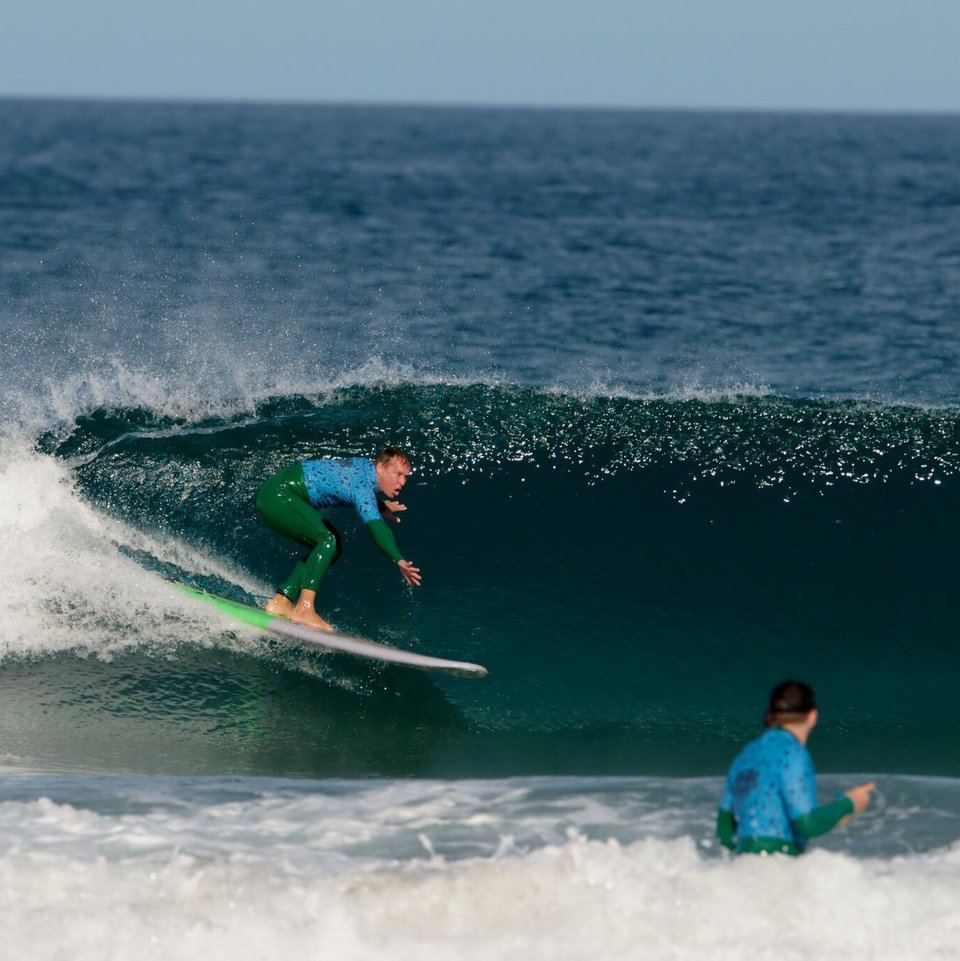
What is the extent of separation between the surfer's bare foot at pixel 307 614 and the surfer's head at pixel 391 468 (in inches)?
33.2

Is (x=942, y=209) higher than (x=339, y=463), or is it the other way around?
(x=942, y=209)

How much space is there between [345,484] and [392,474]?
1.23 feet

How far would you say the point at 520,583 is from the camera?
400 inches

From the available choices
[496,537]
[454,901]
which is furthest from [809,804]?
[496,537]

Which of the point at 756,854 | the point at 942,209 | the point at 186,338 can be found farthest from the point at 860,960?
the point at 942,209

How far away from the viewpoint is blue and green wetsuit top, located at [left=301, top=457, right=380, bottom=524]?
8.75 metres

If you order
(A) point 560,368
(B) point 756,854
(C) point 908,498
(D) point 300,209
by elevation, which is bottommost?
(B) point 756,854

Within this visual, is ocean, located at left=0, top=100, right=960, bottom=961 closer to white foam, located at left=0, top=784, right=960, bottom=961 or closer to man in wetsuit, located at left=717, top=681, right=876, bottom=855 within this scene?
white foam, located at left=0, top=784, right=960, bottom=961

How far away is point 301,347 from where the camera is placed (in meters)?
18.5

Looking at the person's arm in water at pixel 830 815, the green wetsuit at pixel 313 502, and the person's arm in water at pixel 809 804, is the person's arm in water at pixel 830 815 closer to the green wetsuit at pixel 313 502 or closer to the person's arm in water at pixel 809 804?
the person's arm in water at pixel 809 804

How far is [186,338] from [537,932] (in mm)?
15149

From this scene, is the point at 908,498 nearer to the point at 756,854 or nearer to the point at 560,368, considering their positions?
the point at 756,854

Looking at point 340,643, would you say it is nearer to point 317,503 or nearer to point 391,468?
point 317,503

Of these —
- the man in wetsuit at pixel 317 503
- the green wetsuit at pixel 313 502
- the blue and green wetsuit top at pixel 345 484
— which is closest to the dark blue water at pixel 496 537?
the man in wetsuit at pixel 317 503
